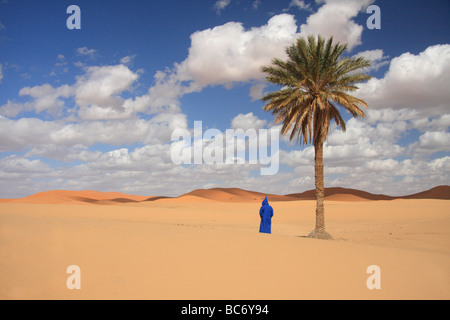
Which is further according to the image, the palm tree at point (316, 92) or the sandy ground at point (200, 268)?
the palm tree at point (316, 92)

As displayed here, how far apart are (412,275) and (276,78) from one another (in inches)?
493

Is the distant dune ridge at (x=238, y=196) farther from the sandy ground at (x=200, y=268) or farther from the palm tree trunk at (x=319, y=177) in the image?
the sandy ground at (x=200, y=268)

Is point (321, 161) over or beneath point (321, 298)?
over

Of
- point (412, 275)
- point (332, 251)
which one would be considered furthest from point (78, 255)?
point (412, 275)

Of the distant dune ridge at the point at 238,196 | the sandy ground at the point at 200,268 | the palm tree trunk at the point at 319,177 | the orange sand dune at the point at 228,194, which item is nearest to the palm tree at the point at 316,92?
the palm tree trunk at the point at 319,177

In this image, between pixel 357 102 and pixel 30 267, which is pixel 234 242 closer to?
pixel 30 267

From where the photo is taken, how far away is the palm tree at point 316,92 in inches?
652

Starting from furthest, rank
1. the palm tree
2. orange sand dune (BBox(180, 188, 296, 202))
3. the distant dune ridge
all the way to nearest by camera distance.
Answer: orange sand dune (BBox(180, 188, 296, 202)) → the distant dune ridge → the palm tree

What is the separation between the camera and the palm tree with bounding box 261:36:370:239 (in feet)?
54.3

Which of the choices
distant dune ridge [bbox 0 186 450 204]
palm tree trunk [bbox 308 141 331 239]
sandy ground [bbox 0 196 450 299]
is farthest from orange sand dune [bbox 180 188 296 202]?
sandy ground [bbox 0 196 450 299]

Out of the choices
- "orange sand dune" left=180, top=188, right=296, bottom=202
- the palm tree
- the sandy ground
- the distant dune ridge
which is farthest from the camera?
"orange sand dune" left=180, top=188, right=296, bottom=202

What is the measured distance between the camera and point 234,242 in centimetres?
955

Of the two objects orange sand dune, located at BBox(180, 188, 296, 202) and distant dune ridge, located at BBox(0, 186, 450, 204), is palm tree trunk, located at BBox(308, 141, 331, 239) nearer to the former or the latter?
distant dune ridge, located at BBox(0, 186, 450, 204)

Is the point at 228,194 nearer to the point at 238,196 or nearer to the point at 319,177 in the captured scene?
the point at 238,196
